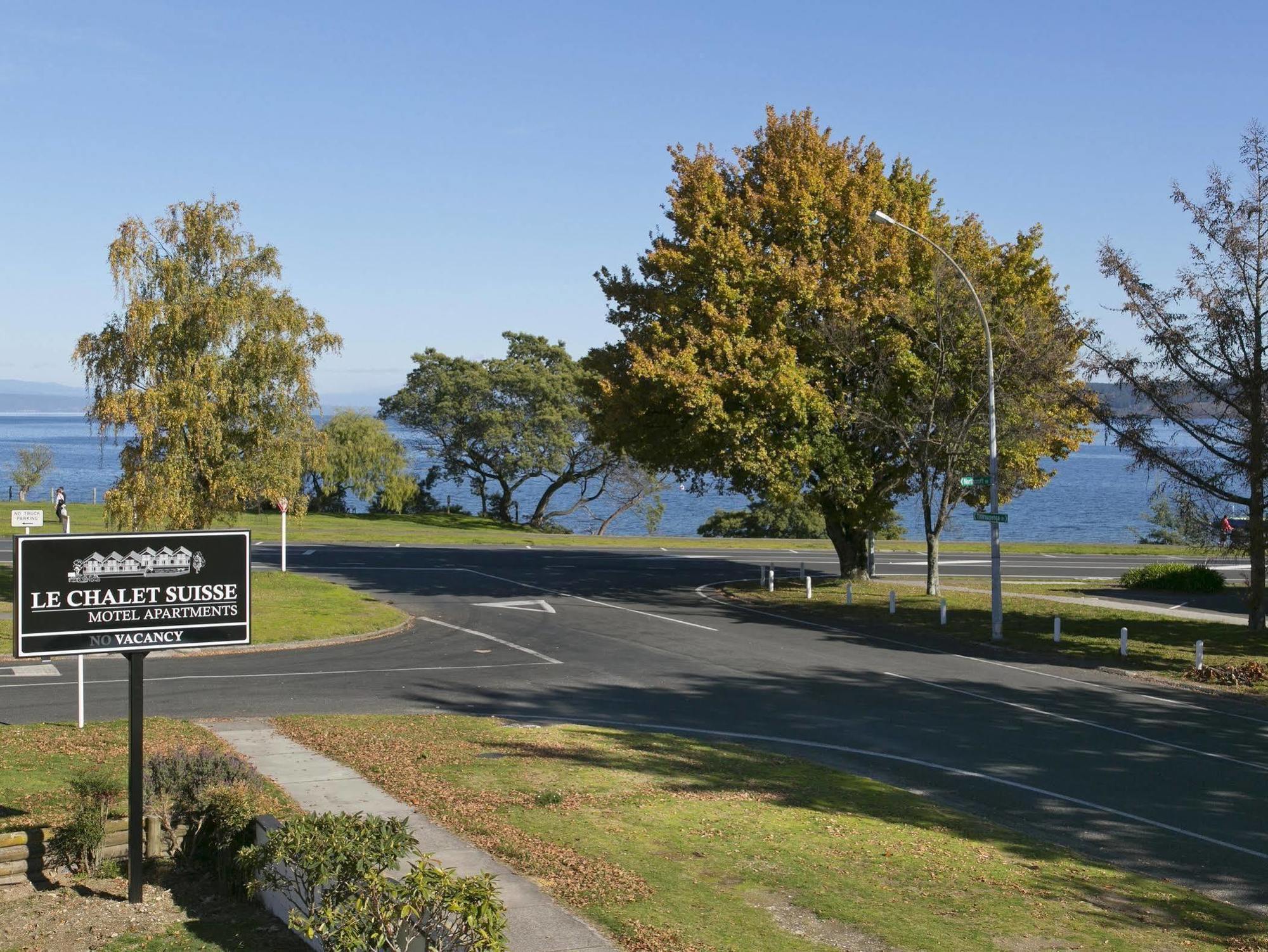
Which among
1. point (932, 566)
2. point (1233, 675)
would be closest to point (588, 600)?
point (932, 566)

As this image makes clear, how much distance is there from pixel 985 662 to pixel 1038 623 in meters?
5.73

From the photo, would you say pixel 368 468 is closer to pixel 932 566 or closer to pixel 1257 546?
pixel 932 566

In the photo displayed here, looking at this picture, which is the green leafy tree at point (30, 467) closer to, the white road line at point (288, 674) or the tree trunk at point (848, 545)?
the tree trunk at point (848, 545)

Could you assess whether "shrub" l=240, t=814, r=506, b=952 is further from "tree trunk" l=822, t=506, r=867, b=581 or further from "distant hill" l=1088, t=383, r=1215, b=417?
"tree trunk" l=822, t=506, r=867, b=581

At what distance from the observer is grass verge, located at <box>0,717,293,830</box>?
11.1 meters

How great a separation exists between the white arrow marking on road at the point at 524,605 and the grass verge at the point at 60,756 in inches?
611

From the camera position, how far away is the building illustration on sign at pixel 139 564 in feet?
29.0

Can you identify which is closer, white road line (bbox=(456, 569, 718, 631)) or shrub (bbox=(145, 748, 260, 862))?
shrub (bbox=(145, 748, 260, 862))

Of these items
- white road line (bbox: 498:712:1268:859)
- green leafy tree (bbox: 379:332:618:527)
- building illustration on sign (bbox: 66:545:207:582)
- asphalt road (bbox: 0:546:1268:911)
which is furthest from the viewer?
green leafy tree (bbox: 379:332:618:527)

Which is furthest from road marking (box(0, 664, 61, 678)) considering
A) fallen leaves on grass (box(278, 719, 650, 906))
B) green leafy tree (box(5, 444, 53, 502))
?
green leafy tree (box(5, 444, 53, 502))

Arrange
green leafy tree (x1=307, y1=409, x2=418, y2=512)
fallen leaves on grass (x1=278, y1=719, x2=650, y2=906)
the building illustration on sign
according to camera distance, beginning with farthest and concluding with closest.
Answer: green leafy tree (x1=307, y1=409, x2=418, y2=512) < fallen leaves on grass (x1=278, y1=719, x2=650, y2=906) < the building illustration on sign

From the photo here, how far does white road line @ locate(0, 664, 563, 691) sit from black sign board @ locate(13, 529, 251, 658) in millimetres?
11779

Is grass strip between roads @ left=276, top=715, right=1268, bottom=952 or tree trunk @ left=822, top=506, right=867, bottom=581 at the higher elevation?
tree trunk @ left=822, top=506, right=867, bottom=581

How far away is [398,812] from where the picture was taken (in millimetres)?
11297
